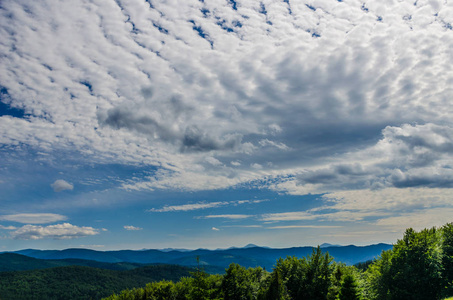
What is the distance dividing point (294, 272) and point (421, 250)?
66.8 feet

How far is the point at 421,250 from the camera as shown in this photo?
45.1 m

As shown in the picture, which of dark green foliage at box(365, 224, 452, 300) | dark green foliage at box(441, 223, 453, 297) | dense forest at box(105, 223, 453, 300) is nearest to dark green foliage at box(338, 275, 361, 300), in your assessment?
dense forest at box(105, 223, 453, 300)

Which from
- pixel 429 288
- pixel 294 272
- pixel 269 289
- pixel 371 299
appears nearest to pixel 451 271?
pixel 429 288

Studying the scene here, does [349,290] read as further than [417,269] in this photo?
No

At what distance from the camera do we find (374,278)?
167 feet

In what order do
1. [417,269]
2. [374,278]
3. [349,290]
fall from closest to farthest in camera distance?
[349,290]
[417,269]
[374,278]

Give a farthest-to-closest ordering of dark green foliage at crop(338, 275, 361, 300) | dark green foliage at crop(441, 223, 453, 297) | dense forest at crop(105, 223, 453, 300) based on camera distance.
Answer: dense forest at crop(105, 223, 453, 300)
dark green foliage at crop(441, 223, 453, 297)
dark green foliage at crop(338, 275, 361, 300)

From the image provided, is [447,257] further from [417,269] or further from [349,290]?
[349,290]

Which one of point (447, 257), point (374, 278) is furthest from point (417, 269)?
point (374, 278)

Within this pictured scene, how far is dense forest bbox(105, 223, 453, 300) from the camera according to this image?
4353cm

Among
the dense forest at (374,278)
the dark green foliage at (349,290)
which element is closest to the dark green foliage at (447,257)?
the dense forest at (374,278)

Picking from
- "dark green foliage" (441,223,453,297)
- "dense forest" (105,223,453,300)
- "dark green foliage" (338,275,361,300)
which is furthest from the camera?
"dense forest" (105,223,453,300)

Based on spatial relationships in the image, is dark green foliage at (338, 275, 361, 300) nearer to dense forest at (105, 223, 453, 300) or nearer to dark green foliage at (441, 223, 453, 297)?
dense forest at (105, 223, 453, 300)

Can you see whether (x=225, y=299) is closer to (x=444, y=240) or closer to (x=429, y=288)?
(x=429, y=288)
